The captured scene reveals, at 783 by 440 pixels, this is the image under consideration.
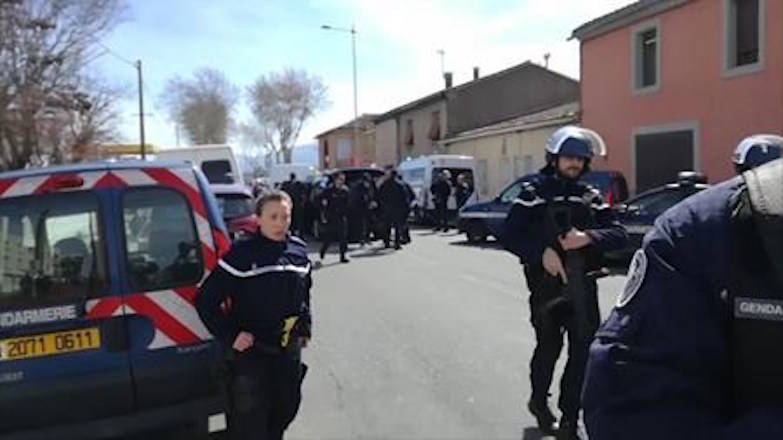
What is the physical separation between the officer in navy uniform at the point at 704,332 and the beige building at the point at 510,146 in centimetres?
2613

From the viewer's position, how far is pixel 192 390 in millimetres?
4809

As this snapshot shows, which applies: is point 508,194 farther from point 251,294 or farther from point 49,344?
point 49,344

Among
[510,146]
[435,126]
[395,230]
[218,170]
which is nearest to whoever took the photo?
[395,230]

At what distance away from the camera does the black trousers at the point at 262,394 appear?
14.2 ft

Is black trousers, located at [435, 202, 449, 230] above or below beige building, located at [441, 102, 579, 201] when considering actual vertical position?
below

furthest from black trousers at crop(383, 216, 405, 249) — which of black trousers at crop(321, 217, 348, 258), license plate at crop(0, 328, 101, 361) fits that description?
license plate at crop(0, 328, 101, 361)

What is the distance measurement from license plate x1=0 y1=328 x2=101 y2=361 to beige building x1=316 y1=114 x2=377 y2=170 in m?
53.5

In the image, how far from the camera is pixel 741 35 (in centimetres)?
2028

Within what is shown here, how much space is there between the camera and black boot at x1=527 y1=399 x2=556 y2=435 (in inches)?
217

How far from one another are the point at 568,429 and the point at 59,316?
2824 mm

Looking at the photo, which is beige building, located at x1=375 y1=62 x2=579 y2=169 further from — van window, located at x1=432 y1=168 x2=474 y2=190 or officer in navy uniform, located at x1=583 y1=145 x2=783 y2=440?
officer in navy uniform, located at x1=583 y1=145 x2=783 y2=440

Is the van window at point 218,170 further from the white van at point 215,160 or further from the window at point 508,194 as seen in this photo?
the window at point 508,194

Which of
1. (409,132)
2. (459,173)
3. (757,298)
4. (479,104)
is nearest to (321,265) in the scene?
(459,173)

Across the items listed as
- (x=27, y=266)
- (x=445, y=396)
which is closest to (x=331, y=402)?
(x=445, y=396)
